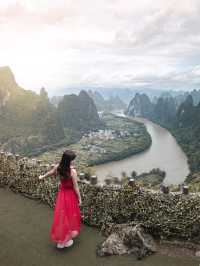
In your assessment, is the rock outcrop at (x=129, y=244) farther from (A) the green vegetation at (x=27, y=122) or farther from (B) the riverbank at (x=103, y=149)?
(A) the green vegetation at (x=27, y=122)

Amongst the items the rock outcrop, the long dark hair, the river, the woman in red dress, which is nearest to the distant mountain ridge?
the river

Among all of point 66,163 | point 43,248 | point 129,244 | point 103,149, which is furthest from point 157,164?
point 66,163

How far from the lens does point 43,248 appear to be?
4398mm

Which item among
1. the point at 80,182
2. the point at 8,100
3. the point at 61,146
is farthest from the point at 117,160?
the point at 80,182

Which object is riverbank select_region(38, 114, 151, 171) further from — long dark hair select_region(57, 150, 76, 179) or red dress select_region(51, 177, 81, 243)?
long dark hair select_region(57, 150, 76, 179)

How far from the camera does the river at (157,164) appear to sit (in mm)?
47125

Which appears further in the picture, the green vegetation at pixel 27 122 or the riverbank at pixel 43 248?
the green vegetation at pixel 27 122

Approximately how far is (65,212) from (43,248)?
2.05 ft

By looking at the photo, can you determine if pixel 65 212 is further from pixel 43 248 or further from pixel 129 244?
pixel 129 244

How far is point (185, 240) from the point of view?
4504mm

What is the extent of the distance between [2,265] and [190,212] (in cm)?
248

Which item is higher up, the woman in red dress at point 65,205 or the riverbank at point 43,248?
the woman in red dress at point 65,205

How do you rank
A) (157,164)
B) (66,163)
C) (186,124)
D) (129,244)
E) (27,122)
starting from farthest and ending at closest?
(186,124)
(27,122)
(157,164)
(129,244)
(66,163)

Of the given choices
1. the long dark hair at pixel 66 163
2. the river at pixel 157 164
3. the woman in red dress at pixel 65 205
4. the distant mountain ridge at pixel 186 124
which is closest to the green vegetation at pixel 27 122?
the river at pixel 157 164
